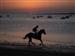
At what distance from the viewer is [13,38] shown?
19.3 m

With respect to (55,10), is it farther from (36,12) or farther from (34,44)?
(34,44)

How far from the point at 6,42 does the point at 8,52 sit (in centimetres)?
413

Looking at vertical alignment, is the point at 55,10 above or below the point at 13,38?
above

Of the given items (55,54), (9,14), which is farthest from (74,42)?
(9,14)

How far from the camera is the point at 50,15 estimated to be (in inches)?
1863

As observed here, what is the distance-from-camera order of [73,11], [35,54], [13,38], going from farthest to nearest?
[73,11], [13,38], [35,54]

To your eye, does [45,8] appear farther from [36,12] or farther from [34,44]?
[34,44]

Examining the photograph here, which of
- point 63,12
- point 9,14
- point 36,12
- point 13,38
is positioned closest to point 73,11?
point 63,12

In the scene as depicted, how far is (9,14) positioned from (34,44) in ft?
113

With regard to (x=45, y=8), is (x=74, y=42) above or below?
below

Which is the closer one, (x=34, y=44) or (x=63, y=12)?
(x=34, y=44)

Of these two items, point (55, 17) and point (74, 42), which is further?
point (55, 17)

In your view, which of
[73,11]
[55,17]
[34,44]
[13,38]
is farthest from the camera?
[73,11]

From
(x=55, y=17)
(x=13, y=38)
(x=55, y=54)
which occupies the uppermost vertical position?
(x=55, y=17)
